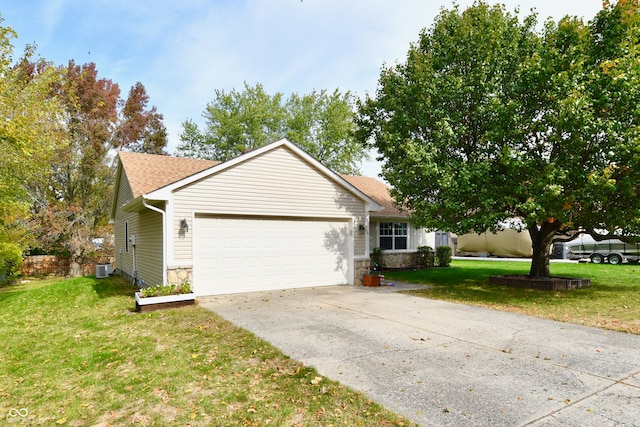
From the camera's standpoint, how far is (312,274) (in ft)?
39.9

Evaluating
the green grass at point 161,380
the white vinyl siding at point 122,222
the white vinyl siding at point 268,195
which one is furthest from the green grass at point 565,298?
the white vinyl siding at point 122,222

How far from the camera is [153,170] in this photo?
14.2m

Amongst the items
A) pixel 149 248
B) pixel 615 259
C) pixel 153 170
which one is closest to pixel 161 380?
pixel 149 248

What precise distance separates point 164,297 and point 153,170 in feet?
23.5

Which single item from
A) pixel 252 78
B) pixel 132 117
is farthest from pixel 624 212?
pixel 252 78

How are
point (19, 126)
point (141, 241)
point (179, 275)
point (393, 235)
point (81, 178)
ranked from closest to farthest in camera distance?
point (179, 275) → point (19, 126) → point (141, 241) → point (393, 235) → point (81, 178)

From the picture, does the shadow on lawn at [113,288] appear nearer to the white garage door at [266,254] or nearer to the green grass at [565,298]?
the white garage door at [266,254]

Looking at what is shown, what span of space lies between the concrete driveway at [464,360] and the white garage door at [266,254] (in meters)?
1.91

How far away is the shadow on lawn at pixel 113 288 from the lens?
37.5 feet

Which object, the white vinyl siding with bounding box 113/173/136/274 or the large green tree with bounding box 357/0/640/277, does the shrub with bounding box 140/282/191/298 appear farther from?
the large green tree with bounding box 357/0/640/277

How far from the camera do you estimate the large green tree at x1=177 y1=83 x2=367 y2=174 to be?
32.7 metres

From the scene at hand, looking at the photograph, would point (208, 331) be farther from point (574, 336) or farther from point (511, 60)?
point (511, 60)

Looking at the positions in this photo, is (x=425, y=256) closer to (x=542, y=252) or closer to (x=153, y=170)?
(x=542, y=252)

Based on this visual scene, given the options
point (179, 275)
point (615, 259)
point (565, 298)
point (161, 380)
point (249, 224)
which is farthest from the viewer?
point (615, 259)
